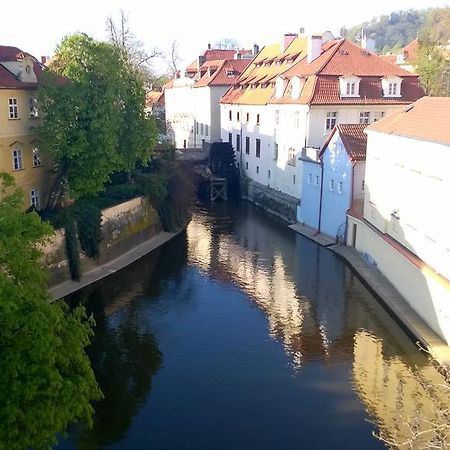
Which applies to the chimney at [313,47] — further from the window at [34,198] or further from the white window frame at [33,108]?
the window at [34,198]

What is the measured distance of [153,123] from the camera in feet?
95.3

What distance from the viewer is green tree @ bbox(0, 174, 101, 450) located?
9.42m

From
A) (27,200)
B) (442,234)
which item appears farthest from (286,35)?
(442,234)

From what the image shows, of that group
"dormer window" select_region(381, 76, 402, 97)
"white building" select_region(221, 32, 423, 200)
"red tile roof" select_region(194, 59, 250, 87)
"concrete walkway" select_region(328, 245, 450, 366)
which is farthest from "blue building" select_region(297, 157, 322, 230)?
"red tile roof" select_region(194, 59, 250, 87)

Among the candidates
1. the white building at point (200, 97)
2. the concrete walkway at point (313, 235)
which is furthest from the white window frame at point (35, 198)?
the white building at point (200, 97)

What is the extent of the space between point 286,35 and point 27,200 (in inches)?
1015

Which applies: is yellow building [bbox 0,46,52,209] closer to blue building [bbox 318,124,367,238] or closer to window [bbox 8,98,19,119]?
window [bbox 8,98,19,119]

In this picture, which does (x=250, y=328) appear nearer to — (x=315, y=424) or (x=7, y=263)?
(x=315, y=424)

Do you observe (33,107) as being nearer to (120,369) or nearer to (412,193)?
(120,369)

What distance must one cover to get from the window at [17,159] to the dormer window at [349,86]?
18.2 meters

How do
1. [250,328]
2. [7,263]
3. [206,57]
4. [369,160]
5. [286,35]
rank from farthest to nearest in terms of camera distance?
[206,57] < [286,35] < [369,160] < [250,328] < [7,263]

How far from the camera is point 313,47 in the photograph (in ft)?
121

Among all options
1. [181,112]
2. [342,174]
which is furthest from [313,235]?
[181,112]

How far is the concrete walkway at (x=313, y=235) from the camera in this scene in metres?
29.2
